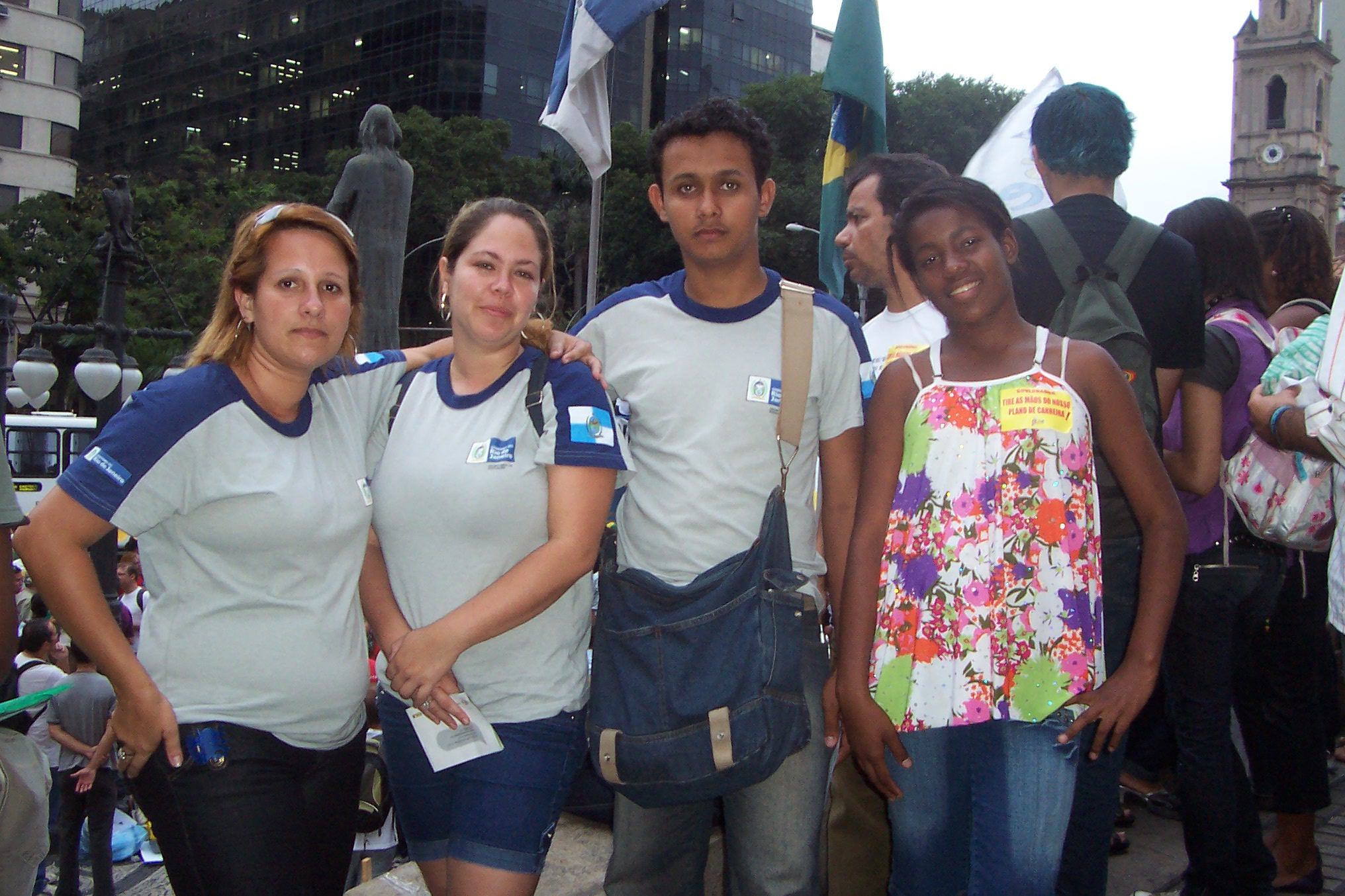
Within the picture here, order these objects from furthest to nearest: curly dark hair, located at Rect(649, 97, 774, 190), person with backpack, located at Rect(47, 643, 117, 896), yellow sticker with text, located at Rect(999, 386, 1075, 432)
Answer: person with backpack, located at Rect(47, 643, 117, 896) → curly dark hair, located at Rect(649, 97, 774, 190) → yellow sticker with text, located at Rect(999, 386, 1075, 432)

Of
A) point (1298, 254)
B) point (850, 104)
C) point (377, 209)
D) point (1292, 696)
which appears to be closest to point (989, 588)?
point (1292, 696)

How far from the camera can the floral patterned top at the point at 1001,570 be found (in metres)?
2.17

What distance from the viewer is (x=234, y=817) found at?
210 cm

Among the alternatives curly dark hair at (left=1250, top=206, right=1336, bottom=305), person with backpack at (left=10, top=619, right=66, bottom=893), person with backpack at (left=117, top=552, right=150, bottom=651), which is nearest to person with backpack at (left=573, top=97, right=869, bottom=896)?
curly dark hair at (left=1250, top=206, right=1336, bottom=305)

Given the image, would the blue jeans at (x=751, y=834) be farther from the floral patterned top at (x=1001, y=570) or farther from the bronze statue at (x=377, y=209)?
the bronze statue at (x=377, y=209)

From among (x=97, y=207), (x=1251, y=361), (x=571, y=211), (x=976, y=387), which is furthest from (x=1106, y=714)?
(x=97, y=207)

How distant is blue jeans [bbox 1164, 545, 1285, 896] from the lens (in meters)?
2.92

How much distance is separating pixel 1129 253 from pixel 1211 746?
1.41 meters

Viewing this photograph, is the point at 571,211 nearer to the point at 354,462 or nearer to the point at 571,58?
the point at 571,58

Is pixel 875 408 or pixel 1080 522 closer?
pixel 1080 522

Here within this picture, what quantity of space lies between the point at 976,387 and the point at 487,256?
1.15 metres

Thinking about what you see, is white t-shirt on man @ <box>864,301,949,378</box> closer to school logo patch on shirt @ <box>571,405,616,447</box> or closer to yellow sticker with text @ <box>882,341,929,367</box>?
yellow sticker with text @ <box>882,341,929,367</box>

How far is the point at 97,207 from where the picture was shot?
3712cm

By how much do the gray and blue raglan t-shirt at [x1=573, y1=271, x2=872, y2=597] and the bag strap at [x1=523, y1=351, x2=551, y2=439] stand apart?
20 centimetres
